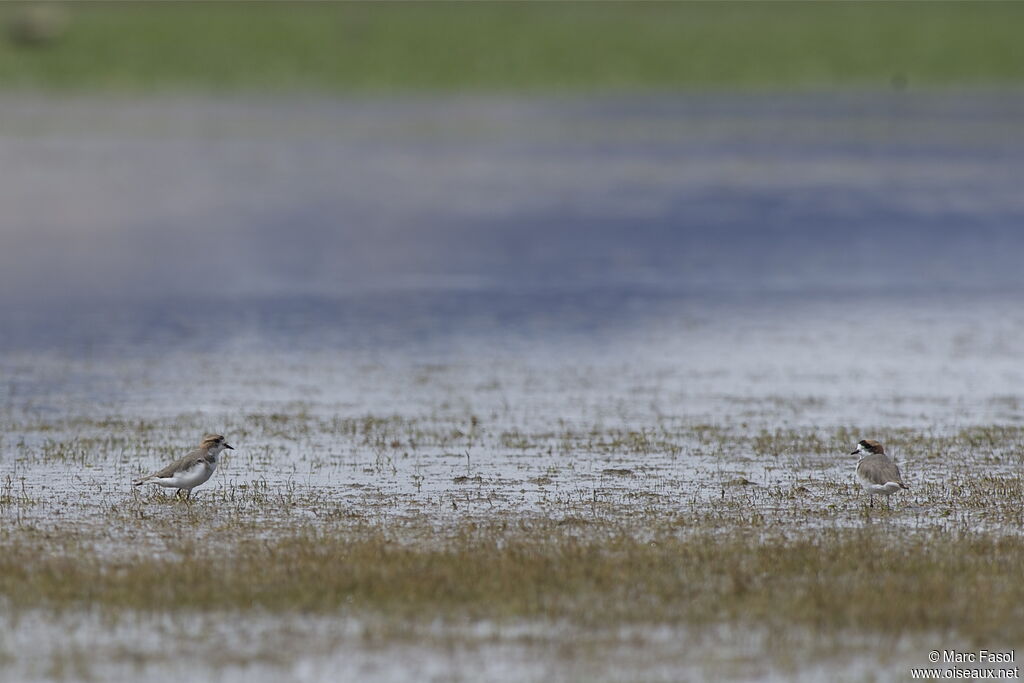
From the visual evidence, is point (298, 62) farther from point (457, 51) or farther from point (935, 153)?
point (935, 153)

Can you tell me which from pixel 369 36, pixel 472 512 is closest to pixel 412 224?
pixel 472 512

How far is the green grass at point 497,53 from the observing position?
111 meters

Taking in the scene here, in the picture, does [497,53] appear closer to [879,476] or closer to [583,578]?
[879,476]

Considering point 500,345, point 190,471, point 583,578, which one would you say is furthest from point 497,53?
point 583,578

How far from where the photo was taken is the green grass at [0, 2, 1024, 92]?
4382 inches

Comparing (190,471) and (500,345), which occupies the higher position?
(500,345)

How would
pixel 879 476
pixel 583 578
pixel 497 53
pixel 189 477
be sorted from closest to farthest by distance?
pixel 583 578 < pixel 879 476 < pixel 189 477 < pixel 497 53

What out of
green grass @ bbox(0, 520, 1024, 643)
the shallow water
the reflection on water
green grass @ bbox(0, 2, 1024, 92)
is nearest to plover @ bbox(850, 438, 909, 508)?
the shallow water

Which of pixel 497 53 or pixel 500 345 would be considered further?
pixel 497 53

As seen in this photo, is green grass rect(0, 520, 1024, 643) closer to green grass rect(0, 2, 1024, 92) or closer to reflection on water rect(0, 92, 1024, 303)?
reflection on water rect(0, 92, 1024, 303)

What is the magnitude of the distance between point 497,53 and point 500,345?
98972mm

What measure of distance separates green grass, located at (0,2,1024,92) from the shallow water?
46.6m

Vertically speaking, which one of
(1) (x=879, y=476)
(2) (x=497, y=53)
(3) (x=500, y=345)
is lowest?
(1) (x=879, y=476)

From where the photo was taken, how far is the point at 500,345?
26234 millimetres
